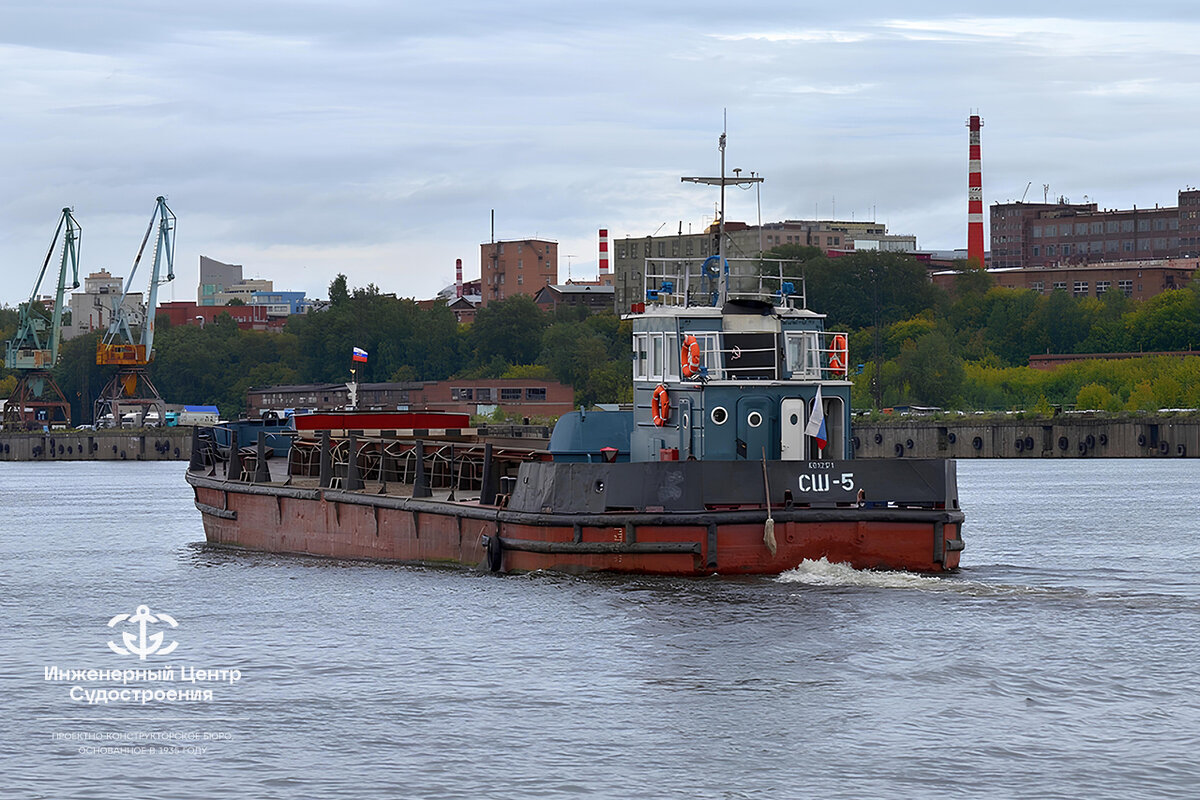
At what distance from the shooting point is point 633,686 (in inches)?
722

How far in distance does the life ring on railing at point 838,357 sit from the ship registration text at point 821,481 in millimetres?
2135

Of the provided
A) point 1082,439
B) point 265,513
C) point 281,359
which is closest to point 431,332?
point 281,359

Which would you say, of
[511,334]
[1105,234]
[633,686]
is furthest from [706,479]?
[1105,234]

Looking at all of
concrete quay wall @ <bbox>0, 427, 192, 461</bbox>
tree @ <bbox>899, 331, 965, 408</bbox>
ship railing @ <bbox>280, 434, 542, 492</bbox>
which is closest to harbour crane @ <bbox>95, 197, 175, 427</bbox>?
concrete quay wall @ <bbox>0, 427, 192, 461</bbox>

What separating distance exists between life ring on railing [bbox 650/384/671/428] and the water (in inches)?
115

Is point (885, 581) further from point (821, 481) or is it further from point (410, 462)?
point (410, 462)

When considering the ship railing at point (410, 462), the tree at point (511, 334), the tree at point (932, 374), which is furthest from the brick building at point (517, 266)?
the ship railing at point (410, 462)

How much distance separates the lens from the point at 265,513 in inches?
1320

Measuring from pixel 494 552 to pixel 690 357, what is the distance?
14.1 feet

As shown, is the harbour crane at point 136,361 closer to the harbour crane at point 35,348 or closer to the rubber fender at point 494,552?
the harbour crane at point 35,348

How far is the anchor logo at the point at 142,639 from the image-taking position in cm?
2159

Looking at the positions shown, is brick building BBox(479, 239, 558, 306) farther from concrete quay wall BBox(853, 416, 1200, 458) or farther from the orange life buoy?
the orange life buoy

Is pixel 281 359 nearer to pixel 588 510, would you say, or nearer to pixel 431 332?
pixel 431 332

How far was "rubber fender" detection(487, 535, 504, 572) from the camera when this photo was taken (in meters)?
25.5
